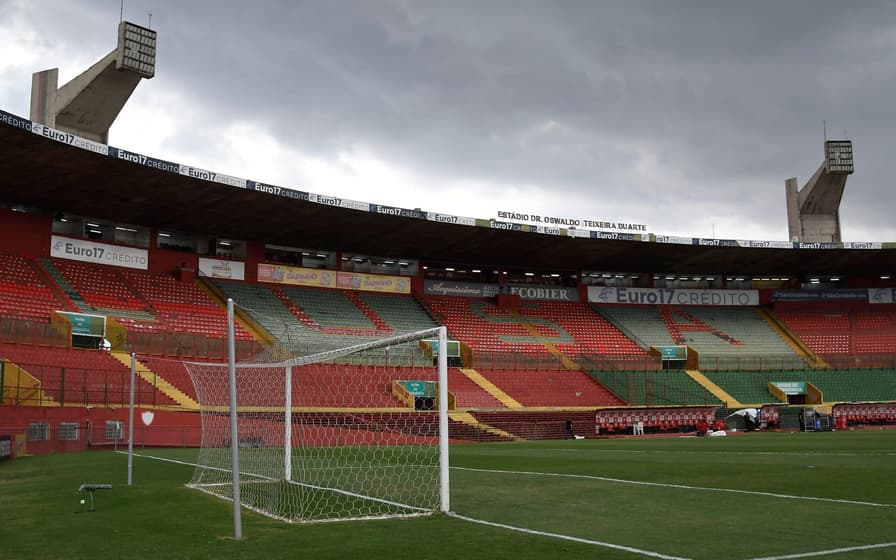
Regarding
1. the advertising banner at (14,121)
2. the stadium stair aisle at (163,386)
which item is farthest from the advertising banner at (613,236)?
the advertising banner at (14,121)

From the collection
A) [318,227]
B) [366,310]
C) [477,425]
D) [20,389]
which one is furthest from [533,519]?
[366,310]

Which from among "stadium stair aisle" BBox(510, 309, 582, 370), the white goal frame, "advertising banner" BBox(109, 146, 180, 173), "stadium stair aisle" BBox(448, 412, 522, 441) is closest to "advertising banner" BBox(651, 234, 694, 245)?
"stadium stair aisle" BBox(510, 309, 582, 370)

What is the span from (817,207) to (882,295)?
27.9ft

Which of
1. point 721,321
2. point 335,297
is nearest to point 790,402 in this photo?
point 721,321

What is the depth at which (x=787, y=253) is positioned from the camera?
54.2 meters

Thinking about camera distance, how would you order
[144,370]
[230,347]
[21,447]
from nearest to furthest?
[230,347]
[21,447]
[144,370]

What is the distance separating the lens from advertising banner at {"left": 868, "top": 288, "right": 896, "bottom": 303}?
60125 millimetres

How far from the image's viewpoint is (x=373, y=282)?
51.8m

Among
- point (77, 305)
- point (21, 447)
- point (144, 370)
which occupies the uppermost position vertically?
point (77, 305)

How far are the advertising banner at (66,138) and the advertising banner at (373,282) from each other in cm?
2002

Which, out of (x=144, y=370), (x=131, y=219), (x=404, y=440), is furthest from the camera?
(x=131, y=219)

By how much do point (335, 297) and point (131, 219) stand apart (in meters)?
13.2

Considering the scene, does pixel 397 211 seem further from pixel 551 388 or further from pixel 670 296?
pixel 670 296

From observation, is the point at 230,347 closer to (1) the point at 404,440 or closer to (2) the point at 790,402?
(1) the point at 404,440
